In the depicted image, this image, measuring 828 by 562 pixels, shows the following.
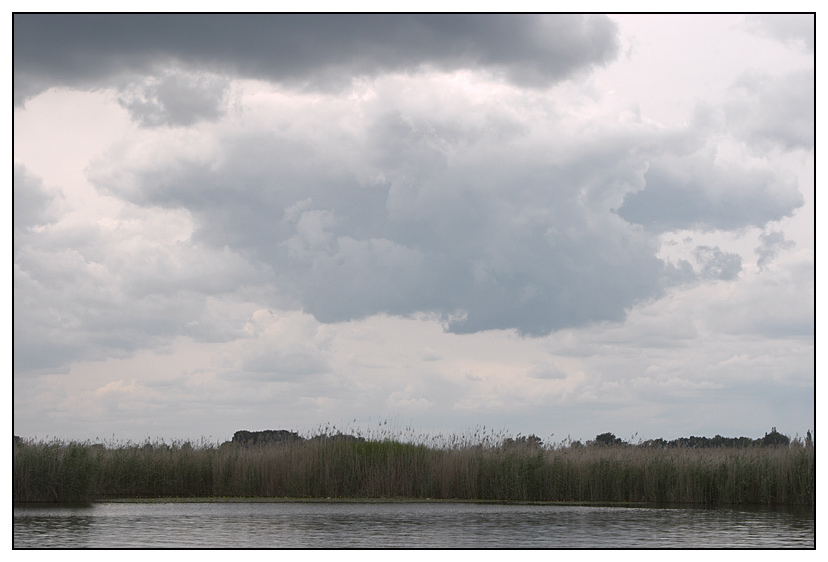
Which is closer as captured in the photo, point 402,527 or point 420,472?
point 402,527

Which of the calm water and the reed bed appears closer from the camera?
the calm water

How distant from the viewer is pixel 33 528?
46.2 ft

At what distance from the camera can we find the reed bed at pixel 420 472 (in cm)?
2047

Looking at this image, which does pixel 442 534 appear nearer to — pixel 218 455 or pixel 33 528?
pixel 33 528

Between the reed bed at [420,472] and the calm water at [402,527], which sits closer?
the calm water at [402,527]

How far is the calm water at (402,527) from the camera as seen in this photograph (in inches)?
496

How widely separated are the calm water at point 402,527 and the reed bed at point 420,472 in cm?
214

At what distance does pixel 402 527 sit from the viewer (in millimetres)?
14445

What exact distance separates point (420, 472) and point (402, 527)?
8.25 meters

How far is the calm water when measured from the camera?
1259cm

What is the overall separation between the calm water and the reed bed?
2142 millimetres

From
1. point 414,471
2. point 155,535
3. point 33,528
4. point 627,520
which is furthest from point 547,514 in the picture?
point 33,528

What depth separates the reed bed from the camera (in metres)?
20.5

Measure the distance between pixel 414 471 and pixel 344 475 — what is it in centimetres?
182
